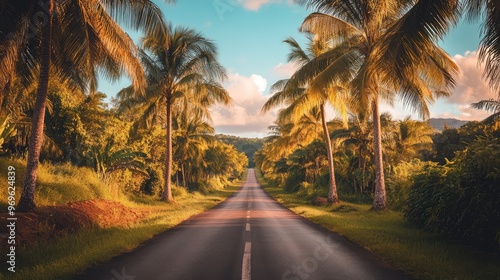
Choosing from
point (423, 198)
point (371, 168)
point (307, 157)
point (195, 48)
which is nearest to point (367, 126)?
point (371, 168)

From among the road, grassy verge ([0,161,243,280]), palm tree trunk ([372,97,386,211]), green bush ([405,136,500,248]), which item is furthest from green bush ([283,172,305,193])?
grassy verge ([0,161,243,280])

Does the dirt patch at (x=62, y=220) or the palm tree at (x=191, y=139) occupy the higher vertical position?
the palm tree at (x=191, y=139)

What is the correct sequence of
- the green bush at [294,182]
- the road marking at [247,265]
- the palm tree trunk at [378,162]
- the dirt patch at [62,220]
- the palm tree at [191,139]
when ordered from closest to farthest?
1. the road marking at [247,265]
2. the dirt patch at [62,220]
3. the palm tree trunk at [378,162]
4. the palm tree at [191,139]
5. the green bush at [294,182]

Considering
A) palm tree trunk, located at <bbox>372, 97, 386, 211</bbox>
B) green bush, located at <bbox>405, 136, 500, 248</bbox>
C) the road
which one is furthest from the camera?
palm tree trunk, located at <bbox>372, 97, 386, 211</bbox>

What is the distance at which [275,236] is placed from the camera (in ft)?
30.2

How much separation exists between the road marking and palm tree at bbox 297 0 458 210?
5.75 m

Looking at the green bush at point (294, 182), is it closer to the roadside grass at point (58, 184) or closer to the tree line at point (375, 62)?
the tree line at point (375, 62)

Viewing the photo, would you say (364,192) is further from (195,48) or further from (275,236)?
(275,236)

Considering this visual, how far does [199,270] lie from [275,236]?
3.98 m

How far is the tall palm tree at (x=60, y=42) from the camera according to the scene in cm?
853

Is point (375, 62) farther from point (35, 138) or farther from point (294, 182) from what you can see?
point (294, 182)

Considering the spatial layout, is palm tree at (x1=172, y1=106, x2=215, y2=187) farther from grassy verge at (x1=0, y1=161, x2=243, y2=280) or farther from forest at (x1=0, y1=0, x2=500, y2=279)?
grassy verge at (x1=0, y1=161, x2=243, y2=280)

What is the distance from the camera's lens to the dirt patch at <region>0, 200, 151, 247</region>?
23.3 feet

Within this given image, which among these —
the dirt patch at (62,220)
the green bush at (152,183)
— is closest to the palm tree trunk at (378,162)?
the dirt patch at (62,220)
